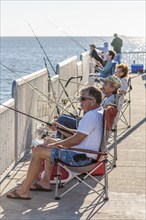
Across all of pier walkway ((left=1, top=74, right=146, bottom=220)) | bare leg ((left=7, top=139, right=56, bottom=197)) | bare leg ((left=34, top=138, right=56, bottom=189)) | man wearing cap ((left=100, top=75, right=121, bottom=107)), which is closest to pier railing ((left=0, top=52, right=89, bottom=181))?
pier walkway ((left=1, top=74, right=146, bottom=220))

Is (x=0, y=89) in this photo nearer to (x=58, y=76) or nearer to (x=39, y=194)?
(x=58, y=76)

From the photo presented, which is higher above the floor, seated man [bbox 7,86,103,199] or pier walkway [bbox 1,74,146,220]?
seated man [bbox 7,86,103,199]

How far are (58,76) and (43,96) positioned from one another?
1639 mm

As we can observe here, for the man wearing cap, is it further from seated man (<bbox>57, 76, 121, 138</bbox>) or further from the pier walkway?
the pier walkway

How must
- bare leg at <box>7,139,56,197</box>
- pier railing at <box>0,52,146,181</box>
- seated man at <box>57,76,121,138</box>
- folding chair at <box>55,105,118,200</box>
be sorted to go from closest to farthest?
folding chair at <box>55,105,118,200</box> < bare leg at <box>7,139,56,197</box> < pier railing at <box>0,52,146,181</box> < seated man at <box>57,76,121,138</box>

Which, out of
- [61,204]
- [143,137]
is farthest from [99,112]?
[143,137]

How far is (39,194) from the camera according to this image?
6637 millimetres

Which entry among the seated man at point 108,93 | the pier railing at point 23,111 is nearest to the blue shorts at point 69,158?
the pier railing at point 23,111

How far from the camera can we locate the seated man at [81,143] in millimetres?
6156

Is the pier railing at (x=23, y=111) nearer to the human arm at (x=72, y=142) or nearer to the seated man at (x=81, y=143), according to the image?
the seated man at (x=81, y=143)

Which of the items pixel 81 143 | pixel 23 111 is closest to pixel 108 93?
pixel 23 111

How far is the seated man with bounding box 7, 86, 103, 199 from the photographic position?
242 inches

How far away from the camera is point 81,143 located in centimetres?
631

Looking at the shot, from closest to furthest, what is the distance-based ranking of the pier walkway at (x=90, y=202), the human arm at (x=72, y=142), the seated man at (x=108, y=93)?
the pier walkway at (x=90, y=202) < the human arm at (x=72, y=142) < the seated man at (x=108, y=93)
